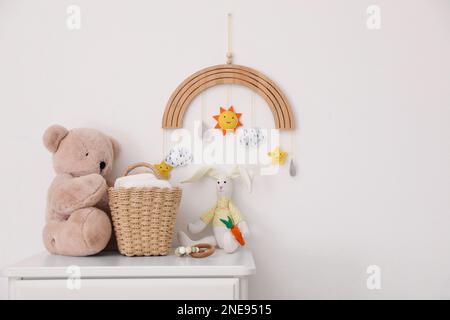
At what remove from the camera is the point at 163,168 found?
6.19 feet

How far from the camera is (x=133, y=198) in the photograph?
161 cm

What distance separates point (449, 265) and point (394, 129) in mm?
555

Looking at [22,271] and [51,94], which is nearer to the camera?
[22,271]

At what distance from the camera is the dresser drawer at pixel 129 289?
1.46 m

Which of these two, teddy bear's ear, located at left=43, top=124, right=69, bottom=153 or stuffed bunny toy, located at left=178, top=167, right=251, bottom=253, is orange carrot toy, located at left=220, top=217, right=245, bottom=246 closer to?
stuffed bunny toy, located at left=178, top=167, right=251, bottom=253

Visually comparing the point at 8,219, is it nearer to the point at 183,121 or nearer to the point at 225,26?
the point at 183,121

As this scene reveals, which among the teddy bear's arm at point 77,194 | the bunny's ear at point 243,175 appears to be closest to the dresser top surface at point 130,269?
the teddy bear's arm at point 77,194

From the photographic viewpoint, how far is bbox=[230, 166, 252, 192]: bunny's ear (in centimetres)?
186

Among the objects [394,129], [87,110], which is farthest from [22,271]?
[394,129]

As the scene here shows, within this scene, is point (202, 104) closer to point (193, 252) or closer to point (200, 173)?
point (200, 173)

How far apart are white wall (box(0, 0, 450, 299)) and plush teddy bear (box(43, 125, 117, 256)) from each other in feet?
0.51

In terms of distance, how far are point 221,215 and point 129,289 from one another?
1.59ft

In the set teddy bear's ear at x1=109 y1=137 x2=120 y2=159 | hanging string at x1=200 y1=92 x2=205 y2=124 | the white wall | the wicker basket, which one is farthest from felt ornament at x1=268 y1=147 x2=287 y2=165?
teddy bear's ear at x1=109 y1=137 x2=120 y2=159

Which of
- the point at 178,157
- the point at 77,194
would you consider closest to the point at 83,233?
the point at 77,194
